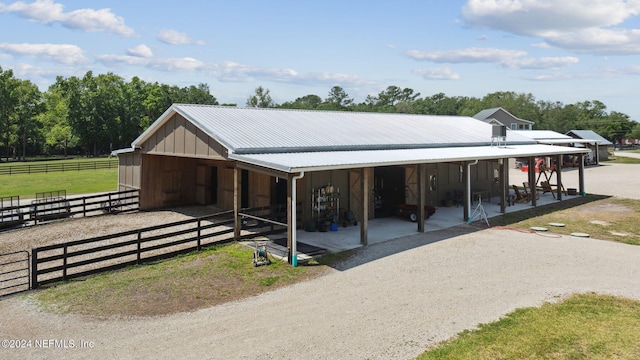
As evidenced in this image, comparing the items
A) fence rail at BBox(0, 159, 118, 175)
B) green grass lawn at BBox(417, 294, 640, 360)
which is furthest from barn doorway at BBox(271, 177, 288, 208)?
fence rail at BBox(0, 159, 118, 175)

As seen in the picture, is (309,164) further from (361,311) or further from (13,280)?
(13,280)

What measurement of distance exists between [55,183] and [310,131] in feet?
74.7

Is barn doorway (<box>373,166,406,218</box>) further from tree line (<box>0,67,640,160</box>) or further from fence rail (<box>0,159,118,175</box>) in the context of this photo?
tree line (<box>0,67,640,160</box>)

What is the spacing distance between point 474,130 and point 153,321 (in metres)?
21.5

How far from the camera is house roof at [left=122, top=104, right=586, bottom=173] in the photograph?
12.5m

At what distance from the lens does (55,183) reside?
29.3m

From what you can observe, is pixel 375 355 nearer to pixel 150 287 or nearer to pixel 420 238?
pixel 150 287

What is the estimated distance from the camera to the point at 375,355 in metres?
6.06

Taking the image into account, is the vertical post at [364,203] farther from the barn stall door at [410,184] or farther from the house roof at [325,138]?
the barn stall door at [410,184]

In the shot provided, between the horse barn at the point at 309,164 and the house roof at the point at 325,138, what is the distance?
0.05 metres

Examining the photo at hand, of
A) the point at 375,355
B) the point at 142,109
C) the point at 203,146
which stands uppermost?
the point at 142,109

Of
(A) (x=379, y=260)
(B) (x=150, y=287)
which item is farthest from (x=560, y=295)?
(B) (x=150, y=287)

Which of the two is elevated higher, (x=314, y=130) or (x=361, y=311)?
(x=314, y=130)

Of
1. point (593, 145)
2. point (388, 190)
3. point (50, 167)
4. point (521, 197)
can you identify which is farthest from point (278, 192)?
point (593, 145)
